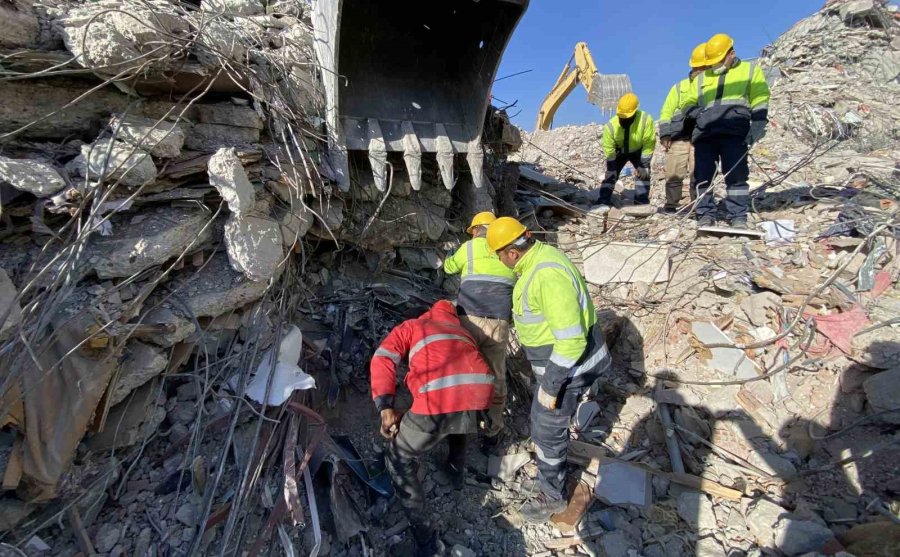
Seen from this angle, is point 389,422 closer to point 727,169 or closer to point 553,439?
point 553,439

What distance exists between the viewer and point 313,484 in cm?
239

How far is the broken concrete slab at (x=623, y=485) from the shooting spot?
9.14 ft

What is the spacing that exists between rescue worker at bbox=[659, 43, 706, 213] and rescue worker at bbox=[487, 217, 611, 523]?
3.21 m

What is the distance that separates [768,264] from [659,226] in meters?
1.12

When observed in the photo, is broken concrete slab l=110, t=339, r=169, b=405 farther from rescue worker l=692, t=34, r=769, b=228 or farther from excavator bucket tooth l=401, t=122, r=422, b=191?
rescue worker l=692, t=34, r=769, b=228

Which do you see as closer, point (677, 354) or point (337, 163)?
point (337, 163)

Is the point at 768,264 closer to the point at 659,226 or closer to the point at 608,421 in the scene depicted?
the point at 659,226

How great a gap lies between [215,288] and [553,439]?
2.26m

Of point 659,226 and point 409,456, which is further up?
point 659,226

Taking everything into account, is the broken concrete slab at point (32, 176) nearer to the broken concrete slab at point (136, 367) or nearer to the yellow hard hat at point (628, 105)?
the broken concrete slab at point (136, 367)

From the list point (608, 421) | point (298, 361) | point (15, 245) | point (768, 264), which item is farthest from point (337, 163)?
point (768, 264)

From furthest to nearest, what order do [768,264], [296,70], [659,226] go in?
[659,226] < [768,264] < [296,70]

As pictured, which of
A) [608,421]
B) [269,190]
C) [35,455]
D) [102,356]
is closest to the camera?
[35,455]

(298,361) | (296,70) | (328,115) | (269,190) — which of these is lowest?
(298,361)
